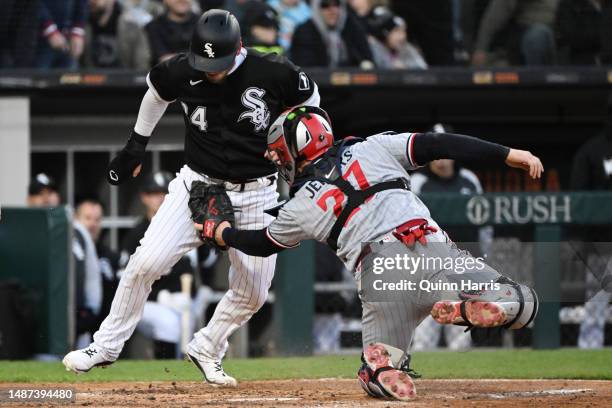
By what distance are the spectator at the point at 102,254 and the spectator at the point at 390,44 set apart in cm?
285

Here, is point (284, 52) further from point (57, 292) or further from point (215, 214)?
point (215, 214)

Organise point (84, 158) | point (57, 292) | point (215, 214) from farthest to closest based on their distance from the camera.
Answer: point (84, 158)
point (57, 292)
point (215, 214)

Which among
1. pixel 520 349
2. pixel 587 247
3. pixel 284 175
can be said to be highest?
pixel 284 175

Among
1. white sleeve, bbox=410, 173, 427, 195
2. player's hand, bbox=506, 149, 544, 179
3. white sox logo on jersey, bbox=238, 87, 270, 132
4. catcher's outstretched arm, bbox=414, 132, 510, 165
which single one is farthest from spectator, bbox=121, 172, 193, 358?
player's hand, bbox=506, 149, 544, 179

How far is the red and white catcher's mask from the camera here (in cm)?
615

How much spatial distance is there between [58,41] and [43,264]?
223 centimetres

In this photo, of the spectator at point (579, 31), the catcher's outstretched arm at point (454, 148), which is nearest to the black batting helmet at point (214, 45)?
the catcher's outstretched arm at point (454, 148)

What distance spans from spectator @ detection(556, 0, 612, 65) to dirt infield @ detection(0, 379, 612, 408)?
5.13m

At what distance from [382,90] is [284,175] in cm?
550

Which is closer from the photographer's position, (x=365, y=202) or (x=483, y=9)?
(x=365, y=202)

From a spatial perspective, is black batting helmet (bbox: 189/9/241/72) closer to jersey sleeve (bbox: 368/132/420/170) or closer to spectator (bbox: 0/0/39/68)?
jersey sleeve (bbox: 368/132/420/170)

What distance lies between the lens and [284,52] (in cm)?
1154

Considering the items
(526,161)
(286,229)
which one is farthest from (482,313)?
(286,229)

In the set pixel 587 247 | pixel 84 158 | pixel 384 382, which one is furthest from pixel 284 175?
pixel 84 158
